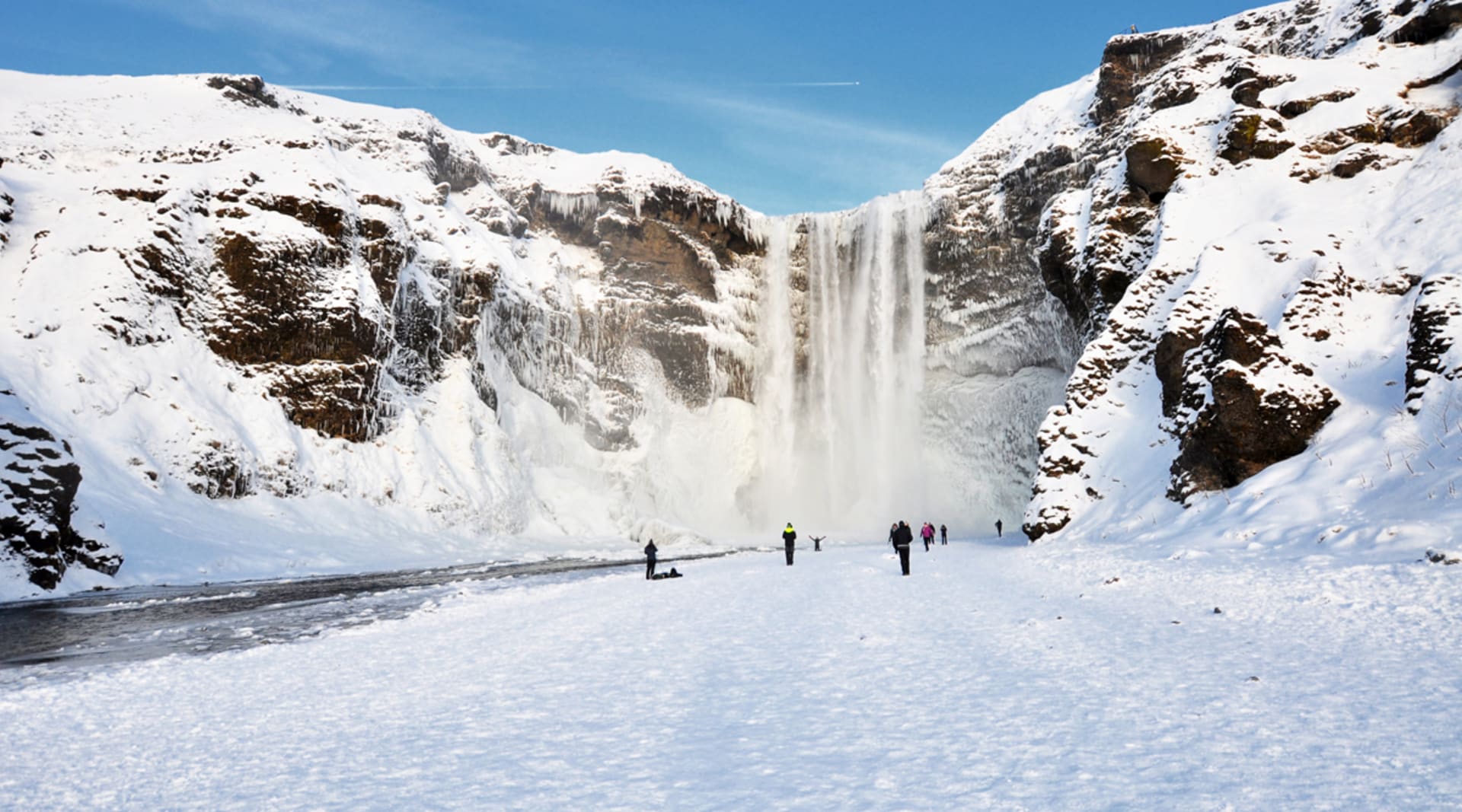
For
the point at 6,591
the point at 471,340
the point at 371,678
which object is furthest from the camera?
the point at 471,340

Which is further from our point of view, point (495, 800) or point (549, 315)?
point (549, 315)

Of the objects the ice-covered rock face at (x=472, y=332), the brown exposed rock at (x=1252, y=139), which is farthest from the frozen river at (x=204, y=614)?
the brown exposed rock at (x=1252, y=139)

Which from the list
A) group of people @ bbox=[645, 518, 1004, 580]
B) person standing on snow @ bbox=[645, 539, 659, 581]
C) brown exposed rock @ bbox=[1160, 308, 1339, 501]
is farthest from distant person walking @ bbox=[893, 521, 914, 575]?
brown exposed rock @ bbox=[1160, 308, 1339, 501]

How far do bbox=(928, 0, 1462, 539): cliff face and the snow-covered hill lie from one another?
0.45 feet

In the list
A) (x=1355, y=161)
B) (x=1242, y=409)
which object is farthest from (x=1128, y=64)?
(x=1242, y=409)

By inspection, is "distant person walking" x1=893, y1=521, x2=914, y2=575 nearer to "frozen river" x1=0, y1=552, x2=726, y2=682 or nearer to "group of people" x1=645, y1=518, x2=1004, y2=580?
"group of people" x1=645, y1=518, x2=1004, y2=580

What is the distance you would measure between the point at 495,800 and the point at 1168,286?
104 feet

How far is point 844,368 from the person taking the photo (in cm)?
5759

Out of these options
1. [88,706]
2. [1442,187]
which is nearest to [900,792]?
[88,706]

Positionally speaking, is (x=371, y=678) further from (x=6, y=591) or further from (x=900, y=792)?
(x=6, y=591)

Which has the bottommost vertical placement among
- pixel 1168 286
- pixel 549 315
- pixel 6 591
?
pixel 6 591

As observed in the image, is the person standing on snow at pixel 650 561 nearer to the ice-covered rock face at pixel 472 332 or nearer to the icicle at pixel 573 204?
the ice-covered rock face at pixel 472 332

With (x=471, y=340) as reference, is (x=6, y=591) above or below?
below

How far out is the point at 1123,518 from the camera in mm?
25000
